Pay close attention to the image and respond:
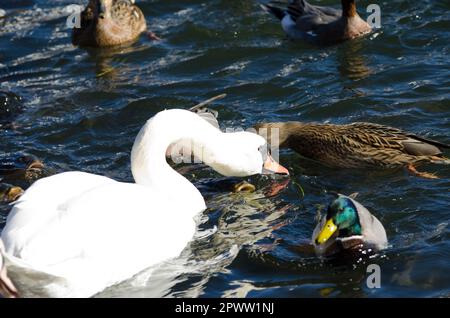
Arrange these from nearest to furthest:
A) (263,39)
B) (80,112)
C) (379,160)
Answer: (379,160)
(80,112)
(263,39)

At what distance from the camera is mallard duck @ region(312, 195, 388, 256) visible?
22.5ft

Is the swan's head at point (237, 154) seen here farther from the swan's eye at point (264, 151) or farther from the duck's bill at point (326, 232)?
the duck's bill at point (326, 232)

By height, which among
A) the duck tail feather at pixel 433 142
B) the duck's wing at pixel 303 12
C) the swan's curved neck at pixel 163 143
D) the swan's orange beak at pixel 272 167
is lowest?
the swan's orange beak at pixel 272 167

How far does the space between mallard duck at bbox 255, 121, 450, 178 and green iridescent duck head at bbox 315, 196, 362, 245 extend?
171cm

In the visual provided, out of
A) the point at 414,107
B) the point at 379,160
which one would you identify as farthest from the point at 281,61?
the point at 379,160

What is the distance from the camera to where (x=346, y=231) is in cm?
691

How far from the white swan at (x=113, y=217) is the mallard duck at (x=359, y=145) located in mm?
1120

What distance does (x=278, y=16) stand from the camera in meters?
12.5

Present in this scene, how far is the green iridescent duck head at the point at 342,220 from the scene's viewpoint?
6824 mm

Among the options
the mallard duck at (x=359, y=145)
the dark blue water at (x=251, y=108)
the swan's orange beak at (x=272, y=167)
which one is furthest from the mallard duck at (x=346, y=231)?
the mallard duck at (x=359, y=145)

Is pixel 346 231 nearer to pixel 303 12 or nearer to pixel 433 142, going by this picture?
pixel 433 142

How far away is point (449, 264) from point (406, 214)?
2.84ft

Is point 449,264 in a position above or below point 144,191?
below
